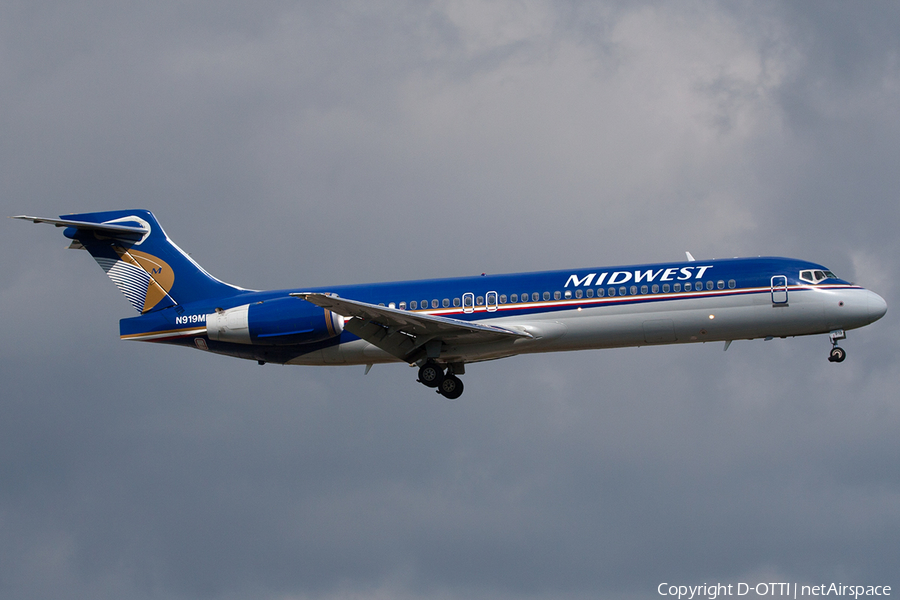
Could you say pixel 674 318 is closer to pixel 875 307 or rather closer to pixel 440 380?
pixel 875 307

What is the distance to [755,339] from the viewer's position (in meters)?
31.6

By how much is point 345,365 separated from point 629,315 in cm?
966

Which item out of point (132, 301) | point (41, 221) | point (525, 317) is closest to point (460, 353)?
point (525, 317)

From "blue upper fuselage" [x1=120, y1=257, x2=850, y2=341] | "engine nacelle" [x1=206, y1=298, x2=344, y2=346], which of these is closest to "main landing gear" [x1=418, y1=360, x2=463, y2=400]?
"blue upper fuselage" [x1=120, y1=257, x2=850, y2=341]

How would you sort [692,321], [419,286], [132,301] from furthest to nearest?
1. [132,301]
2. [419,286]
3. [692,321]

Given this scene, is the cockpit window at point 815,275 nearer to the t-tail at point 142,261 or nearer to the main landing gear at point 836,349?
the main landing gear at point 836,349

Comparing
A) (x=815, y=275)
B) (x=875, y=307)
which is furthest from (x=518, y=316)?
→ (x=875, y=307)

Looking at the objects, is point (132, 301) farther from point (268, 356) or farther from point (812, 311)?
point (812, 311)

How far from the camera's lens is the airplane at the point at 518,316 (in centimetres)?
3064

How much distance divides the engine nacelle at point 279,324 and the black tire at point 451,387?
12.9 ft

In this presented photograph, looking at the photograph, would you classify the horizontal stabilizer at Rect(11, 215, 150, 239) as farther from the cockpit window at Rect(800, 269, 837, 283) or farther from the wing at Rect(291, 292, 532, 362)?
the cockpit window at Rect(800, 269, 837, 283)

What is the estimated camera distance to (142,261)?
35.1 metres

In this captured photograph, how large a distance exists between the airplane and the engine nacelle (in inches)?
1.4

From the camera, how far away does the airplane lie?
3064cm
